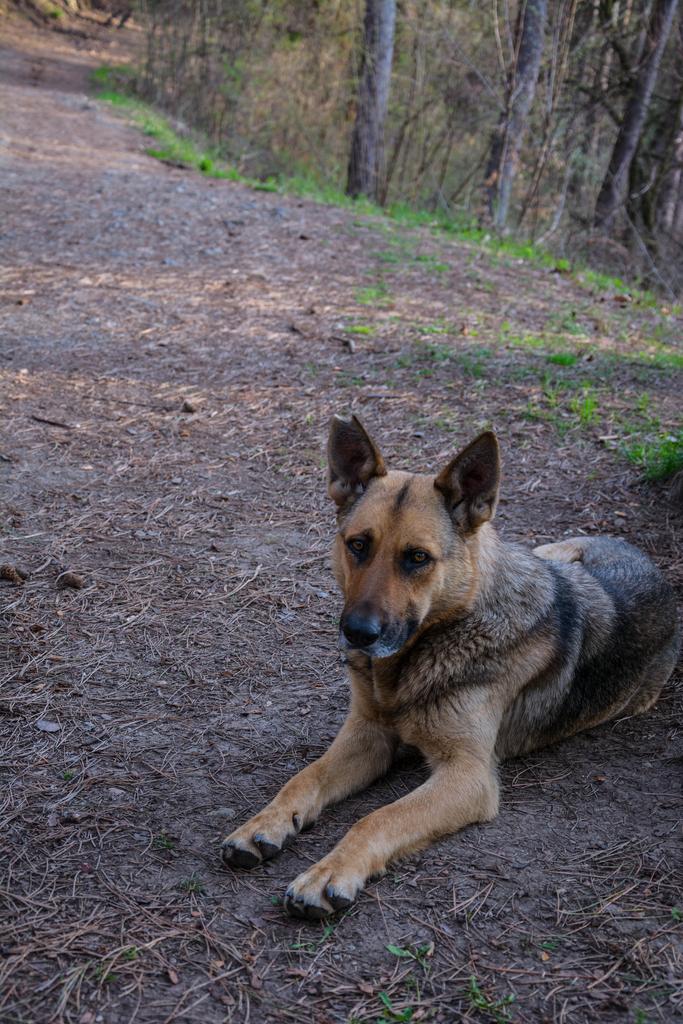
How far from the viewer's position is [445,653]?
365cm

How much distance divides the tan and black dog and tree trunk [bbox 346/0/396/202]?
1389cm

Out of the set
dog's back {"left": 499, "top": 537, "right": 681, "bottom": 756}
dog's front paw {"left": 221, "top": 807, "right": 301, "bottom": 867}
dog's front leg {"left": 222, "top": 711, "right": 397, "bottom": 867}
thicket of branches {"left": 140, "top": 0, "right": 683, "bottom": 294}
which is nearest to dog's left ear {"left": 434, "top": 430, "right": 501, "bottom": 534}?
dog's back {"left": 499, "top": 537, "right": 681, "bottom": 756}

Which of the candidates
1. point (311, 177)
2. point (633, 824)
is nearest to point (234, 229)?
point (311, 177)

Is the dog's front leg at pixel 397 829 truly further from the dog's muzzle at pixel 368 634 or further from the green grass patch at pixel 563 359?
the green grass patch at pixel 563 359

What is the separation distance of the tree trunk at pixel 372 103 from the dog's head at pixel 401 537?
13779 mm

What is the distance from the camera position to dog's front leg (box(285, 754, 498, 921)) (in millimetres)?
2904

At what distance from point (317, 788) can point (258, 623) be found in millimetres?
1419

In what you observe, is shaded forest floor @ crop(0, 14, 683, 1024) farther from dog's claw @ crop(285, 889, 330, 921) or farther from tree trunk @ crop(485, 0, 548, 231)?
tree trunk @ crop(485, 0, 548, 231)

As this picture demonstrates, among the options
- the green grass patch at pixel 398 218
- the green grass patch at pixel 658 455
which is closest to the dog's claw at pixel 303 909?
the green grass patch at pixel 658 455

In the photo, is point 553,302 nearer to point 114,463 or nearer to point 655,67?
point 114,463

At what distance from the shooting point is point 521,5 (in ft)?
45.1

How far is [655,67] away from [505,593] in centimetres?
1532

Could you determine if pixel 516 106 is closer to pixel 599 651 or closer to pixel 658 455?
pixel 658 455

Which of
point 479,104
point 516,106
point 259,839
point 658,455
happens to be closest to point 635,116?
point 479,104
